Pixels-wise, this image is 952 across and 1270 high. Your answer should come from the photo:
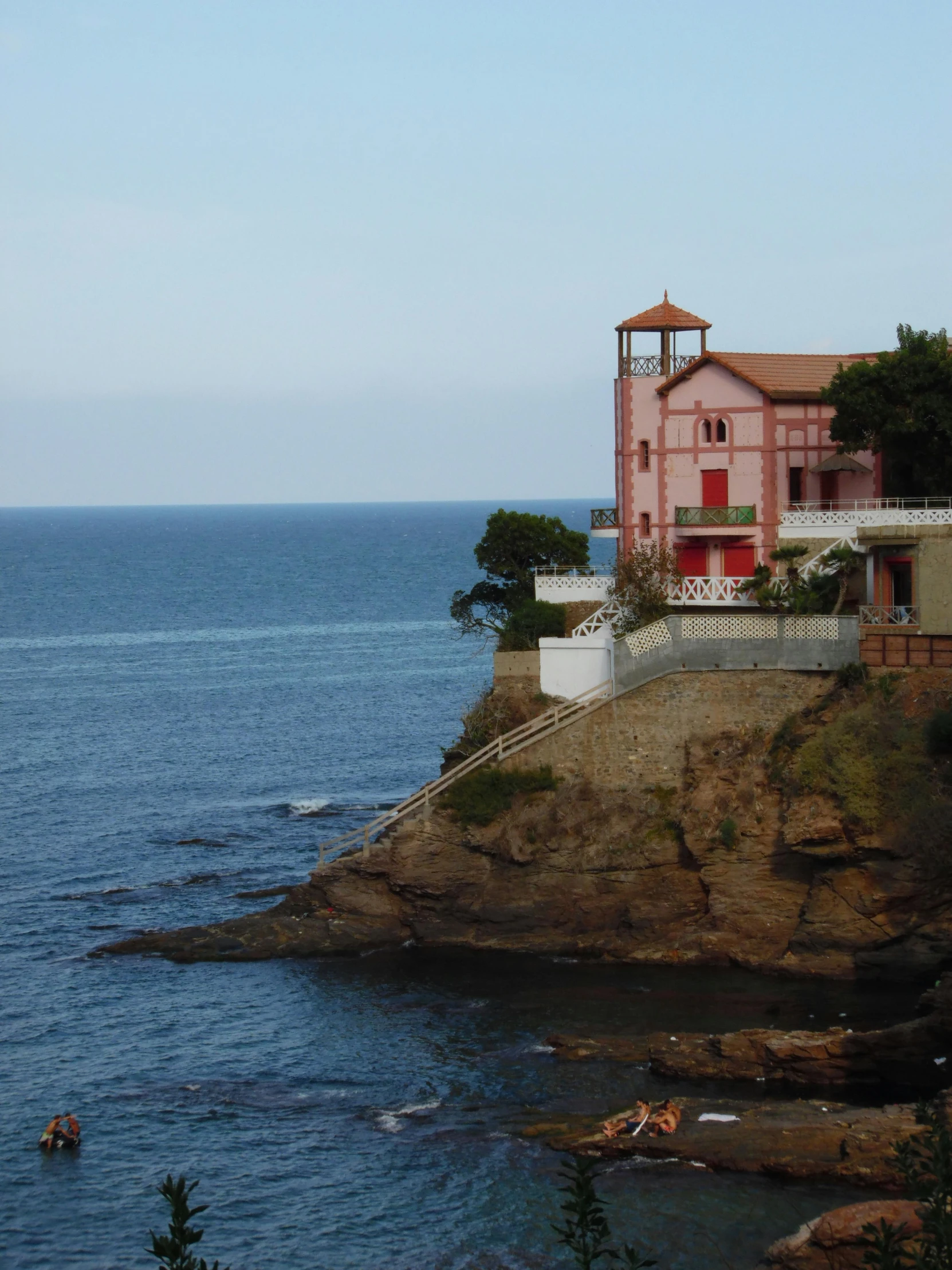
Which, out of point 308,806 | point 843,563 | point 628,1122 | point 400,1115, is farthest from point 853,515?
point 308,806

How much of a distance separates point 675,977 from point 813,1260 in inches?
640

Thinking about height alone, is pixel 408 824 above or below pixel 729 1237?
above

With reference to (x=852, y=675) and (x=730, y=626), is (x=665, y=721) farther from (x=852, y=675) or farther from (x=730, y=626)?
(x=852, y=675)

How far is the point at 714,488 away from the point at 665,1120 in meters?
25.1

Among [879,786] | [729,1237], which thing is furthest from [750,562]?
[729,1237]

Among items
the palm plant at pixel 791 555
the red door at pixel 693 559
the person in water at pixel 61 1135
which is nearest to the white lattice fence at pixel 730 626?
the palm plant at pixel 791 555

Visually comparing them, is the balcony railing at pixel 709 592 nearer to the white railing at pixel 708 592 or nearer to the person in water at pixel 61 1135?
the white railing at pixel 708 592

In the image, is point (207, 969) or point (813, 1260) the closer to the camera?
point (813, 1260)

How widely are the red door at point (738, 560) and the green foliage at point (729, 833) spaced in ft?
32.1

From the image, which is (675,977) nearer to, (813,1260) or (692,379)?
(813,1260)

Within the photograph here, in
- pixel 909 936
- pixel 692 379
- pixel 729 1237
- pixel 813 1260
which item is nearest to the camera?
pixel 813 1260

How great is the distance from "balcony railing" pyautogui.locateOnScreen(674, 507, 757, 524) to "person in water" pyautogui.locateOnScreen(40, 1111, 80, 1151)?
90.3 ft

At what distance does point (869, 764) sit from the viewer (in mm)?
43219

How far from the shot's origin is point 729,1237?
95.9ft
